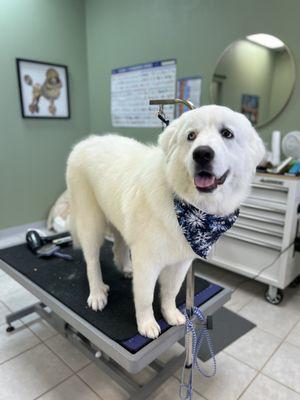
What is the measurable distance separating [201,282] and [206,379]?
47 cm

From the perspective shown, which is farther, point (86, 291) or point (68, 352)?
point (68, 352)

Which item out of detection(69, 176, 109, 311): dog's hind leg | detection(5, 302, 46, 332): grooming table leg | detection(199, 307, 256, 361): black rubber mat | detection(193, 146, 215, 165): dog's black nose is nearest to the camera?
detection(193, 146, 215, 165): dog's black nose

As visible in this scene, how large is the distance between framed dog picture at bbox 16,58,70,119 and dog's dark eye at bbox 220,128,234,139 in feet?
8.86

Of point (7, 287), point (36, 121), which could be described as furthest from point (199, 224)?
point (36, 121)

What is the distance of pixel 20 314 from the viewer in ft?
6.14

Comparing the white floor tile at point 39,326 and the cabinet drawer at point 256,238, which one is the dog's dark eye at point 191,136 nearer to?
the cabinet drawer at point 256,238

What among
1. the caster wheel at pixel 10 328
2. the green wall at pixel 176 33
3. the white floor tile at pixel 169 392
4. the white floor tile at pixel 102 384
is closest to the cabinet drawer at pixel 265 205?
the green wall at pixel 176 33

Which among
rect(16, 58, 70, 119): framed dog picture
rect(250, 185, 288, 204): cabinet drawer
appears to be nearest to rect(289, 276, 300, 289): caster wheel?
rect(250, 185, 288, 204): cabinet drawer

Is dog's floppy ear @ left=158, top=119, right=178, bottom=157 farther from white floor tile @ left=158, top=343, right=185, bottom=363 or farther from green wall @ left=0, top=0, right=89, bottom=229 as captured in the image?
green wall @ left=0, top=0, right=89, bottom=229

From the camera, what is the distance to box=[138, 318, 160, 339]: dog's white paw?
1.20 meters

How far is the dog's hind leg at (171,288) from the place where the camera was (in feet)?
4.24

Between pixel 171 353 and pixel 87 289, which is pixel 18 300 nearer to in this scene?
pixel 87 289

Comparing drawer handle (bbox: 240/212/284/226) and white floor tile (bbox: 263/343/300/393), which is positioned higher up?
drawer handle (bbox: 240/212/284/226)

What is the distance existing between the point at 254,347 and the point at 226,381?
1.03 ft
